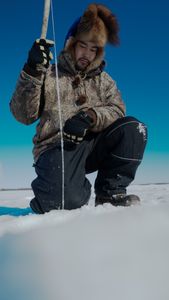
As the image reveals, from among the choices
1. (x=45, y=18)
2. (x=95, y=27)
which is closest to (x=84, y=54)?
(x=95, y=27)

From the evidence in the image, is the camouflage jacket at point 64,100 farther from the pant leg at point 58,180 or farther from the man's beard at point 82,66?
the pant leg at point 58,180

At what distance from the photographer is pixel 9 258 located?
33.5 inches

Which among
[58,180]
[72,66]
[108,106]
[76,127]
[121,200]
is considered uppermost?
[72,66]

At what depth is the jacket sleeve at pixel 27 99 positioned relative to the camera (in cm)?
240

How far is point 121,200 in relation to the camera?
7.94ft

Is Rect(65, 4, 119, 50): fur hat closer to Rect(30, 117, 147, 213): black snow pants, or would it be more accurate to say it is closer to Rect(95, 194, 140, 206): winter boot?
Rect(30, 117, 147, 213): black snow pants

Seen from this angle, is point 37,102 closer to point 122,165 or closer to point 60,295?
point 122,165

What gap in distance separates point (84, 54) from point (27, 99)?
2.01ft

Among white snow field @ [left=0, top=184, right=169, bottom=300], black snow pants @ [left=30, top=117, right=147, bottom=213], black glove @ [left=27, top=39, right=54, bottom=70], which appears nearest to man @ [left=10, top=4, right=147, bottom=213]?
black snow pants @ [left=30, top=117, right=147, bottom=213]

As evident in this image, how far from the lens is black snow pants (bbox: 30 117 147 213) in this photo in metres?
2.51

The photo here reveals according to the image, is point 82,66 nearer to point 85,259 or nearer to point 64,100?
point 64,100

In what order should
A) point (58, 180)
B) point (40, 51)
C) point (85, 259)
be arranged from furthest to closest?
point (58, 180) < point (40, 51) < point (85, 259)

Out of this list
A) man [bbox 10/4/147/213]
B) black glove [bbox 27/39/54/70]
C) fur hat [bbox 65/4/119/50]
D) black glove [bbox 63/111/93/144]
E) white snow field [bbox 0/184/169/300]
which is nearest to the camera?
white snow field [bbox 0/184/169/300]

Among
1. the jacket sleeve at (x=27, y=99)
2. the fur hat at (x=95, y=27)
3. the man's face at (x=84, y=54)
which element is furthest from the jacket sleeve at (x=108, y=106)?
the jacket sleeve at (x=27, y=99)
